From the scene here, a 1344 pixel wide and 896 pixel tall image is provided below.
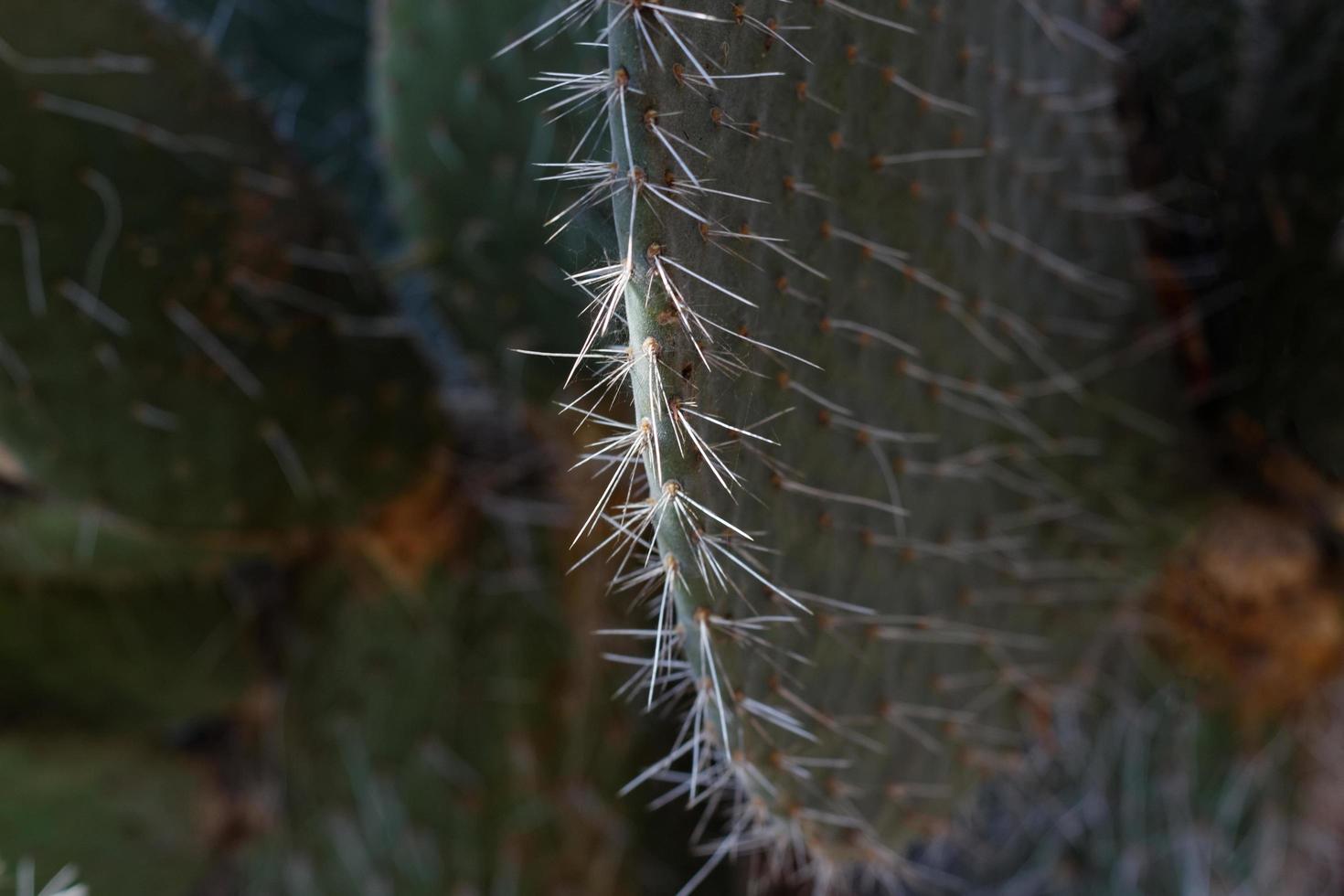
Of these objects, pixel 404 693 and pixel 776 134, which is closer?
pixel 776 134

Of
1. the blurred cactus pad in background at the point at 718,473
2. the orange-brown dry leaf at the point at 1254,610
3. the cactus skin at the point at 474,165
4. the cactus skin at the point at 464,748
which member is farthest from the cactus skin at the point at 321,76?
the orange-brown dry leaf at the point at 1254,610

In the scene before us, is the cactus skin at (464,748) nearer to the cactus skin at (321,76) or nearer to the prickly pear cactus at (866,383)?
the prickly pear cactus at (866,383)

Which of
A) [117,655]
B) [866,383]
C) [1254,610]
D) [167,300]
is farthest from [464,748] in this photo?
[1254,610]

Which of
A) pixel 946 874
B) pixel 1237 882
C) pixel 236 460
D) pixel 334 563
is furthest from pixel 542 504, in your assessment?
pixel 1237 882

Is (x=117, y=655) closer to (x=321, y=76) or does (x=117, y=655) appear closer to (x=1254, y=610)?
(x=321, y=76)

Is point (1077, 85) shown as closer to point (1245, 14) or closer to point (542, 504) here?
point (1245, 14)

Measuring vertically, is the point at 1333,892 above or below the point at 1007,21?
below
